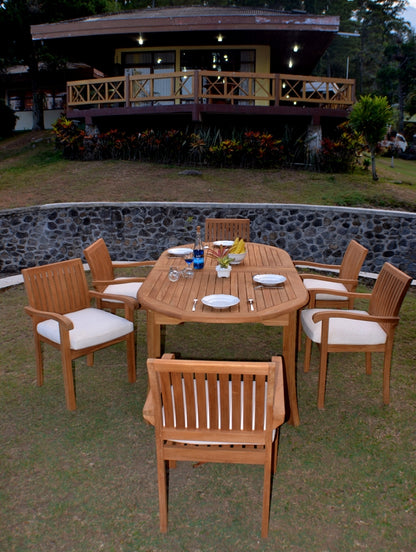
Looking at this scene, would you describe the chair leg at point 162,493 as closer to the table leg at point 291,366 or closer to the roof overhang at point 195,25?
the table leg at point 291,366

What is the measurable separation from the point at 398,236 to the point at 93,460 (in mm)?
7525

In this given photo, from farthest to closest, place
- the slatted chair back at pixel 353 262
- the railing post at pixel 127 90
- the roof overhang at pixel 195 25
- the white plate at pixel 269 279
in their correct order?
1. the railing post at pixel 127 90
2. the roof overhang at pixel 195 25
3. the slatted chair back at pixel 353 262
4. the white plate at pixel 269 279

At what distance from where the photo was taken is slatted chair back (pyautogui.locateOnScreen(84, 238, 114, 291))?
4.76 m

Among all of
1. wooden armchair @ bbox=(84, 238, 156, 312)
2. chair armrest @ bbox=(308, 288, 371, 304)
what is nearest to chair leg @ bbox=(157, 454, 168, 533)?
wooden armchair @ bbox=(84, 238, 156, 312)

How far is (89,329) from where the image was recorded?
159 inches

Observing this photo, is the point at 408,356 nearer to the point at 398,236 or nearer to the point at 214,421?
the point at 214,421

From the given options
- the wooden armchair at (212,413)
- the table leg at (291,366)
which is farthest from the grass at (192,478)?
the wooden armchair at (212,413)

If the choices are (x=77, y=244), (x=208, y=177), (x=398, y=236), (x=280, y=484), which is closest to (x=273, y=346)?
(x=280, y=484)

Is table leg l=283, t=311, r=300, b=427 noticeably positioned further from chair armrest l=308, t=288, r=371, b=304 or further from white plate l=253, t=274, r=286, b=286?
chair armrest l=308, t=288, r=371, b=304

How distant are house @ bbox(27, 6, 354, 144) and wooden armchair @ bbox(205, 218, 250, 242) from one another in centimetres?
725

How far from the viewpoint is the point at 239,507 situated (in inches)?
115

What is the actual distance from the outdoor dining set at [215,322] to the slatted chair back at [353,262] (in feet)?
0.04

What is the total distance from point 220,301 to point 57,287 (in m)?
1.67

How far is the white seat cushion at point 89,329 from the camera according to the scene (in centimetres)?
394
